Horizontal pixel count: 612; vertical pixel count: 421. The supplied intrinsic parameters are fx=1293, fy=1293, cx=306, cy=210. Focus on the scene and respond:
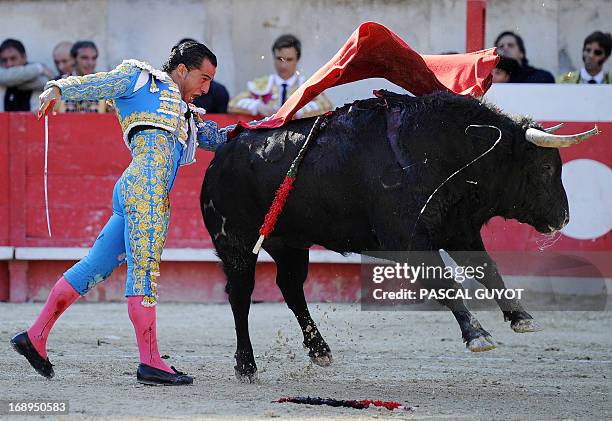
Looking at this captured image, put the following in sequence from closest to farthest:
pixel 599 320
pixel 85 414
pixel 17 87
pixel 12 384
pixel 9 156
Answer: pixel 85 414, pixel 12 384, pixel 599 320, pixel 9 156, pixel 17 87

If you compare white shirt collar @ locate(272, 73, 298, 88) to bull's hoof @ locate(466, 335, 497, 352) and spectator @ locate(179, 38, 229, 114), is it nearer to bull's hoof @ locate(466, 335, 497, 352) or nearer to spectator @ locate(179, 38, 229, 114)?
spectator @ locate(179, 38, 229, 114)

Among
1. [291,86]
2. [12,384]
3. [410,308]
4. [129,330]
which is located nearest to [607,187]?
[410,308]

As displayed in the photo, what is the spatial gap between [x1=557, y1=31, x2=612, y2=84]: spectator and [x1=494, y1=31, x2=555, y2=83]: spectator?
8.1 inches

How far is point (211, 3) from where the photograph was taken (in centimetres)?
996

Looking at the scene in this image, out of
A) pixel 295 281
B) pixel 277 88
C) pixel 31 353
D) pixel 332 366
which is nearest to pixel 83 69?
pixel 277 88

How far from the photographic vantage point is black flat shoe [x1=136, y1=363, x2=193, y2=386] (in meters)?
4.72

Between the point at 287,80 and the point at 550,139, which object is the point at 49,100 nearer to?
the point at 550,139

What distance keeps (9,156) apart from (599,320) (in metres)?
3.66

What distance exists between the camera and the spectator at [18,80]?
866 centimetres

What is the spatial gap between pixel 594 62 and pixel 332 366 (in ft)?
11.8

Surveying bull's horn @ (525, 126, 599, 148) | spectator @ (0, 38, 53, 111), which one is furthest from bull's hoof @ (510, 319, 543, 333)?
spectator @ (0, 38, 53, 111)

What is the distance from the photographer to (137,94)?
15.5 feet

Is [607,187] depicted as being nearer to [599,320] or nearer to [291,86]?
[599,320]

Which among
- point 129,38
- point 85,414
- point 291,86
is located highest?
point 129,38
